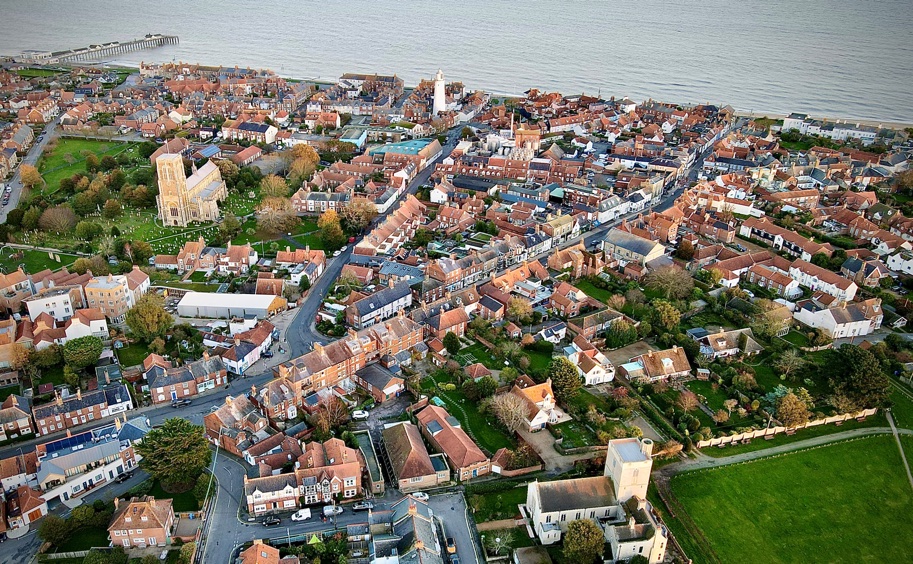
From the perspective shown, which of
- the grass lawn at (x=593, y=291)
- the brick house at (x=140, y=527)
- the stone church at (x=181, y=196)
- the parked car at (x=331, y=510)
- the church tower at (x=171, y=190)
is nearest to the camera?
the brick house at (x=140, y=527)

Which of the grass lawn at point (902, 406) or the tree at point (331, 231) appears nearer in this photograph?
the grass lawn at point (902, 406)

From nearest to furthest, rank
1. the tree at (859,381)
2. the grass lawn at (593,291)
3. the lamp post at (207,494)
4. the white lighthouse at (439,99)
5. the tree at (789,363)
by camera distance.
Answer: the lamp post at (207,494), the tree at (859,381), the tree at (789,363), the grass lawn at (593,291), the white lighthouse at (439,99)

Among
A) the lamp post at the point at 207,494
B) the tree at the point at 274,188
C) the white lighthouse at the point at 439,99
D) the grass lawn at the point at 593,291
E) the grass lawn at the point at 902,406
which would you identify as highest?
the white lighthouse at the point at 439,99

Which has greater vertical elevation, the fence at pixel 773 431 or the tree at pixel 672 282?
the tree at pixel 672 282

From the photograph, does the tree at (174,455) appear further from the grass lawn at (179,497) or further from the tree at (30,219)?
the tree at (30,219)

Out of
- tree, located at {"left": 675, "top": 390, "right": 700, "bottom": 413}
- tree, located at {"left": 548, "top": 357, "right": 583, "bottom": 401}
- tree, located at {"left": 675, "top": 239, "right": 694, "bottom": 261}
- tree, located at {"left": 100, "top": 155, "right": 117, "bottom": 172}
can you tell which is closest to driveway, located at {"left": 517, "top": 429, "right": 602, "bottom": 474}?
tree, located at {"left": 548, "top": 357, "right": 583, "bottom": 401}

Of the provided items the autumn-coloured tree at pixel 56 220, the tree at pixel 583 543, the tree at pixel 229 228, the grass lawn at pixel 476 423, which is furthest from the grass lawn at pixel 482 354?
the autumn-coloured tree at pixel 56 220

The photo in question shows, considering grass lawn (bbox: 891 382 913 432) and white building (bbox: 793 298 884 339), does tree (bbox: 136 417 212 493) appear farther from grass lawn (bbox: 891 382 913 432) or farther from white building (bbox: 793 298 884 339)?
white building (bbox: 793 298 884 339)

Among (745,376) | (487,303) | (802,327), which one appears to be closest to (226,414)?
(487,303)
